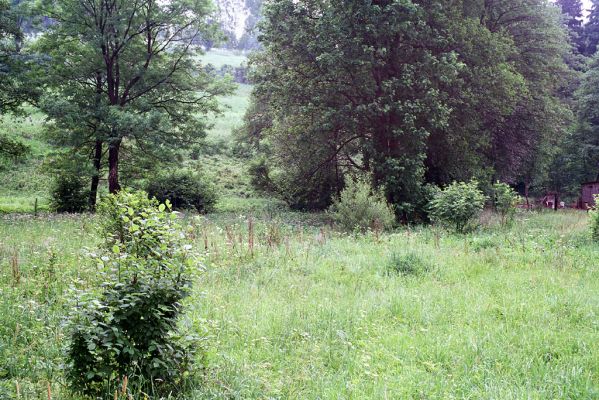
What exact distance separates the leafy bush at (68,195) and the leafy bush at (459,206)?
15430 millimetres

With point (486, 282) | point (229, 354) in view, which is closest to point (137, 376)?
point (229, 354)

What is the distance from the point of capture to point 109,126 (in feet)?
59.1

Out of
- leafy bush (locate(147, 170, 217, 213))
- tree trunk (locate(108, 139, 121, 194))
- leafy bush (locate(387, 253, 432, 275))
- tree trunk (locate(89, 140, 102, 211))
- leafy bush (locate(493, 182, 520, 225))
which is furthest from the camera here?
leafy bush (locate(147, 170, 217, 213))

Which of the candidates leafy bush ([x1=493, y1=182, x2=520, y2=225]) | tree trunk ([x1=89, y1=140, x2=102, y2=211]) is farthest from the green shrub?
tree trunk ([x1=89, y1=140, x2=102, y2=211])

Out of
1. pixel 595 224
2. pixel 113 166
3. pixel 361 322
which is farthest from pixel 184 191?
pixel 361 322

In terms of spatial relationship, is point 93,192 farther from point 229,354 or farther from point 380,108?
point 229,354

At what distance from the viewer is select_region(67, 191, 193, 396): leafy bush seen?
133 inches

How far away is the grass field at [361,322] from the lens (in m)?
3.96

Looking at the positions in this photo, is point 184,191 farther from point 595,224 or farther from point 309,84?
point 595,224

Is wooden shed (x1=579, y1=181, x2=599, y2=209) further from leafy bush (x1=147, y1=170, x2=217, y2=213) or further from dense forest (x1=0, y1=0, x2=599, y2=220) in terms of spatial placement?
leafy bush (x1=147, y1=170, x2=217, y2=213)

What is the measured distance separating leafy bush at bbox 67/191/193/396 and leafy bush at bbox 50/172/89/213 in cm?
1806

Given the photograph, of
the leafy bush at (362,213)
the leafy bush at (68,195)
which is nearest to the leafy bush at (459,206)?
the leafy bush at (362,213)

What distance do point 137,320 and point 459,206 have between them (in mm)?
11493

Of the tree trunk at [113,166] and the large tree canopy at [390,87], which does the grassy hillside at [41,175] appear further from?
the large tree canopy at [390,87]
